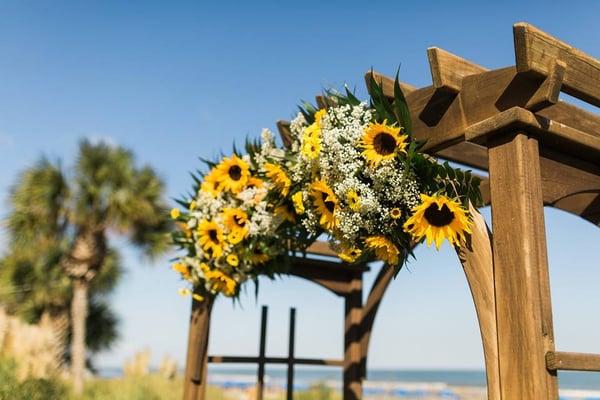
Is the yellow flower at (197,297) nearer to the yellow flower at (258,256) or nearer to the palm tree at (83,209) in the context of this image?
the yellow flower at (258,256)

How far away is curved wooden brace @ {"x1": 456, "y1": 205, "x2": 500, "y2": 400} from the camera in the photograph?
8.29 ft

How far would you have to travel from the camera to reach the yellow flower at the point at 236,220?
14.1 feet

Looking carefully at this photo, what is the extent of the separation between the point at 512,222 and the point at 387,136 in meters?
0.77

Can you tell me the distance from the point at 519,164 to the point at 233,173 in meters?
2.39

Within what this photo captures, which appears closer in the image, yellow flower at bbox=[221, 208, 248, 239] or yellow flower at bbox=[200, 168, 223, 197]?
yellow flower at bbox=[221, 208, 248, 239]

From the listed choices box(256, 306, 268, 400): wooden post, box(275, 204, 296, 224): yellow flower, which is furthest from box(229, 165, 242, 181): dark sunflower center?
box(256, 306, 268, 400): wooden post

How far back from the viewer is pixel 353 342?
20.4 feet

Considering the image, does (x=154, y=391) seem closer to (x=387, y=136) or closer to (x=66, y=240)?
(x=66, y=240)

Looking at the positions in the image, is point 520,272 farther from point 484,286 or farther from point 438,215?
point 438,215

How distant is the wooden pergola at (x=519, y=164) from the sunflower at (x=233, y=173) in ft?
4.92

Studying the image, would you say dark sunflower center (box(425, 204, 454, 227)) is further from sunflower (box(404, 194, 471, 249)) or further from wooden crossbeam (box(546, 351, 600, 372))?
wooden crossbeam (box(546, 351, 600, 372))

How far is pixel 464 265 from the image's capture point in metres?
2.74

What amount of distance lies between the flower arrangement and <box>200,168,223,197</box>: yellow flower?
0.09m

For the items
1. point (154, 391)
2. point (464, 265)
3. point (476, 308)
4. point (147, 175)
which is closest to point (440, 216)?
point (464, 265)
